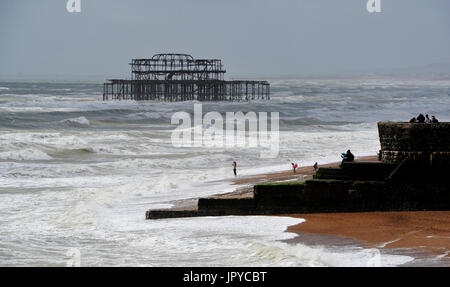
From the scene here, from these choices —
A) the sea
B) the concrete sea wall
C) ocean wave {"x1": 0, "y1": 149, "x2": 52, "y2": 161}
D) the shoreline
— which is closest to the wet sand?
the shoreline

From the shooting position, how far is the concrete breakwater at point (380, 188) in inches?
803

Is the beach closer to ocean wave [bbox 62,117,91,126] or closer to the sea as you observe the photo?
the sea

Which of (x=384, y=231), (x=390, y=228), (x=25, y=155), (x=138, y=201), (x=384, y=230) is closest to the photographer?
(x=384, y=231)

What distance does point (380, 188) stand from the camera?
20.5 m

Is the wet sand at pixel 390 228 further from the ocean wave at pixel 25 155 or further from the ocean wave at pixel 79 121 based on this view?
the ocean wave at pixel 79 121

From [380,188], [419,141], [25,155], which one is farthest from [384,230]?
[25,155]

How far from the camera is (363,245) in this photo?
1652 centimetres

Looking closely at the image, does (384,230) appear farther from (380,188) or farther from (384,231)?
(380,188)

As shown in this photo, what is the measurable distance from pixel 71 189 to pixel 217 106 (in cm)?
6865

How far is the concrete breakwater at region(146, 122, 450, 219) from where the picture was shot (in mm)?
20406

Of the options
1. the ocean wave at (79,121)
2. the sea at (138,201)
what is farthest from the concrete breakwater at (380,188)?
the ocean wave at (79,121)

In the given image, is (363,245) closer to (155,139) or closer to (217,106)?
(155,139)
